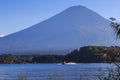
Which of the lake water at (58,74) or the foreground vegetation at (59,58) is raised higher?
the foreground vegetation at (59,58)

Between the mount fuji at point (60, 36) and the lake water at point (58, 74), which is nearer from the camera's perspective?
the lake water at point (58, 74)

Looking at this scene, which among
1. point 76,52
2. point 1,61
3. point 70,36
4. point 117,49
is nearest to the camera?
point 117,49

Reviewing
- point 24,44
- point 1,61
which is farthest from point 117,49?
point 24,44

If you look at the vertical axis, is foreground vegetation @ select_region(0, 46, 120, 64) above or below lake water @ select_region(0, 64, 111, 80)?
above

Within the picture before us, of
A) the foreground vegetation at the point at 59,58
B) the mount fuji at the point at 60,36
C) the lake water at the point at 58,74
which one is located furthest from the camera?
the mount fuji at the point at 60,36

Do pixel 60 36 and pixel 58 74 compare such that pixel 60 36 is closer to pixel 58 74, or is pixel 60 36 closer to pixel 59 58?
pixel 59 58

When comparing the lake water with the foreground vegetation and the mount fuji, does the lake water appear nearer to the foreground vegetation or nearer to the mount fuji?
the foreground vegetation

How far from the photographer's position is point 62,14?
169000mm

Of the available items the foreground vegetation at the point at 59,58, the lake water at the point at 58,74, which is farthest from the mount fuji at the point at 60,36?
the lake water at the point at 58,74

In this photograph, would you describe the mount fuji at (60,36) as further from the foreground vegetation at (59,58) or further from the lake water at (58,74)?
the lake water at (58,74)

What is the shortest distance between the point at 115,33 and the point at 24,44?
147 m

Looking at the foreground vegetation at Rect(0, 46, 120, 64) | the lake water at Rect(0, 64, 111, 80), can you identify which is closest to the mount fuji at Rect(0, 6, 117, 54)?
the foreground vegetation at Rect(0, 46, 120, 64)

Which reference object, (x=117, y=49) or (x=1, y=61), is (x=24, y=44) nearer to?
(x=1, y=61)

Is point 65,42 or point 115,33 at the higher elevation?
point 65,42
